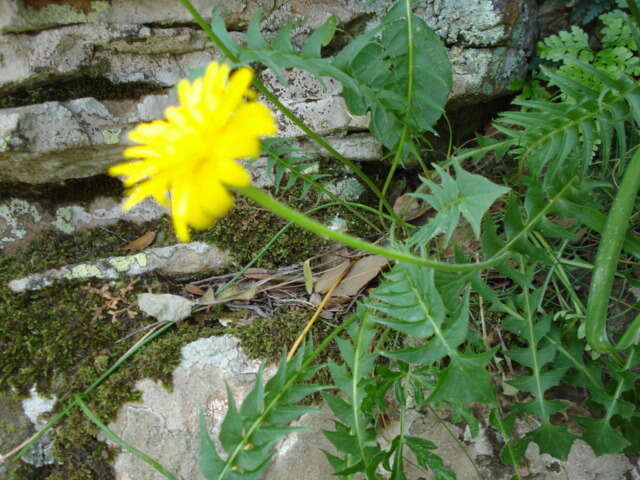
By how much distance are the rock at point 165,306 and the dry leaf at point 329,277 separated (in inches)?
18.0

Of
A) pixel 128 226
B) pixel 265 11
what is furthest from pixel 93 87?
pixel 265 11

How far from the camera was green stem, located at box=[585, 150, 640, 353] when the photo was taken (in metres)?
1.24

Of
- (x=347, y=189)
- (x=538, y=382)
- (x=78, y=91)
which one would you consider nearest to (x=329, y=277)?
(x=347, y=189)

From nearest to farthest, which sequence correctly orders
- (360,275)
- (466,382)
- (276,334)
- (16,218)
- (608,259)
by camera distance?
(466,382) < (608,259) < (276,334) < (360,275) < (16,218)

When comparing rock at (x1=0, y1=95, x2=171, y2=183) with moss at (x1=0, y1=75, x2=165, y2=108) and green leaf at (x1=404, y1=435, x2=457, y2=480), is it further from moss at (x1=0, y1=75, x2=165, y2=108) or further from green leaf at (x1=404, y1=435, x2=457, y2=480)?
green leaf at (x1=404, y1=435, x2=457, y2=480)

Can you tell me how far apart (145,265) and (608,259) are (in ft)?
4.78

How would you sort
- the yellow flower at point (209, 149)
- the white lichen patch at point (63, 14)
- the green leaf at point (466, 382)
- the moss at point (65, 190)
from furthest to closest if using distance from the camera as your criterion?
1. the moss at point (65, 190)
2. the white lichen patch at point (63, 14)
3. the green leaf at point (466, 382)
4. the yellow flower at point (209, 149)

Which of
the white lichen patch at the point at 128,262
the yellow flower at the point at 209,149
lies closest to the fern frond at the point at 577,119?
the yellow flower at the point at 209,149

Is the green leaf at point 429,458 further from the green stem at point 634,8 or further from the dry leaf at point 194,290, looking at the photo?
the green stem at point 634,8

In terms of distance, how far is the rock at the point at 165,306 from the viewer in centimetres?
177

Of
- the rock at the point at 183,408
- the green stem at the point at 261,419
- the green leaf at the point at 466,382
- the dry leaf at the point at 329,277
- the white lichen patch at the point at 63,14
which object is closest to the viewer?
the green leaf at the point at 466,382

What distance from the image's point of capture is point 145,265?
1.87m

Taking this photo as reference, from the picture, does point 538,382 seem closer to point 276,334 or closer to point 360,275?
point 360,275

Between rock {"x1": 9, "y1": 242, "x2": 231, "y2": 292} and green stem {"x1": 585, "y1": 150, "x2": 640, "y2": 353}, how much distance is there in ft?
3.93
